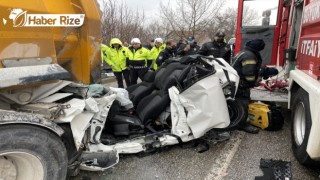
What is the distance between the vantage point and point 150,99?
162 inches

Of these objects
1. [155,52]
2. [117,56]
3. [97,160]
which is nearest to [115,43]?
[117,56]

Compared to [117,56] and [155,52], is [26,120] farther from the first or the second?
[155,52]

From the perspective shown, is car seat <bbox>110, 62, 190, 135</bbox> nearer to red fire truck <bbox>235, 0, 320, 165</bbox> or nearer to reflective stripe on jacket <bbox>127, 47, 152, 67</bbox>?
red fire truck <bbox>235, 0, 320, 165</bbox>

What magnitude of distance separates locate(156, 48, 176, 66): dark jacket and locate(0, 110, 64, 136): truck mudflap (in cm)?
579

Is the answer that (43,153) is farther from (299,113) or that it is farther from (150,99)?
(299,113)

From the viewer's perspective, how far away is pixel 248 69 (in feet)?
15.2

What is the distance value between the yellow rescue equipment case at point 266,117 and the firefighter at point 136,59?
3.98 meters

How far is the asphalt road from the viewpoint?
→ 329 cm

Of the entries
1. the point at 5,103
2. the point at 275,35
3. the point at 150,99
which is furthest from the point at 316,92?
the point at 275,35

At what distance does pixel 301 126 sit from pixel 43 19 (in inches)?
119

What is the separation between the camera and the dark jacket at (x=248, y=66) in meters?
4.64

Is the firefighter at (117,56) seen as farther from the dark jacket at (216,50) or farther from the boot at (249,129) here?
the boot at (249,129)

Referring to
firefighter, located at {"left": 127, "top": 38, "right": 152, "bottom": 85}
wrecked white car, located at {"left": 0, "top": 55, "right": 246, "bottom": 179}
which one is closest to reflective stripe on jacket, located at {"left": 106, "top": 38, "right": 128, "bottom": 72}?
firefighter, located at {"left": 127, "top": 38, "right": 152, "bottom": 85}

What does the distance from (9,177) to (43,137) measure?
445 millimetres
